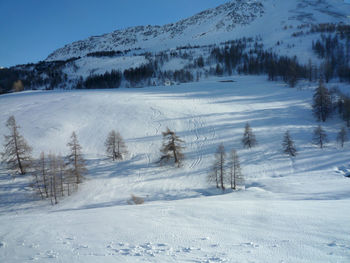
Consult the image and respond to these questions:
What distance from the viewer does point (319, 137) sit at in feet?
103

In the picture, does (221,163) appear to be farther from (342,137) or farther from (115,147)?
(342,137)

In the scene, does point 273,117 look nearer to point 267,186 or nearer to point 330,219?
point 267,186

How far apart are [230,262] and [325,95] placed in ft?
171

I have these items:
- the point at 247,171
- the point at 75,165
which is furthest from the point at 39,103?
the point at 247,171

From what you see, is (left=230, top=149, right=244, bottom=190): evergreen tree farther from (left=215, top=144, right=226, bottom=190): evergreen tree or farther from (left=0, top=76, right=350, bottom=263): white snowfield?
(left=0, top=76, right=350, bottom=263): white snowfield

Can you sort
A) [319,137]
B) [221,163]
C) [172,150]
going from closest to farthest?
[221,163] → [172,150] → [319,137]

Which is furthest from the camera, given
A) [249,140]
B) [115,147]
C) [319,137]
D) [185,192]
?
[319,137]

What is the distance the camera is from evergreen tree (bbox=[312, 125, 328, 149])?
30402 millimetres

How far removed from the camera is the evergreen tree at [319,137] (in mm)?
30402

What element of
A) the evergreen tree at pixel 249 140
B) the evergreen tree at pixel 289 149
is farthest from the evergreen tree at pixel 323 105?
the evergreen tree at pixel 249 140

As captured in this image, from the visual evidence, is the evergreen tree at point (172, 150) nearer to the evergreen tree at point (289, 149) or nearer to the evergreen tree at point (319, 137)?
the evergreen tree at point (289, 149)

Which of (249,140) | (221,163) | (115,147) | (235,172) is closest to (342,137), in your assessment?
(249,140)

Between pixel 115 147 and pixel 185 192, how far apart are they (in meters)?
15.8

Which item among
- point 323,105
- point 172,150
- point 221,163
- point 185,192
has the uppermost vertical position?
point 323,105
